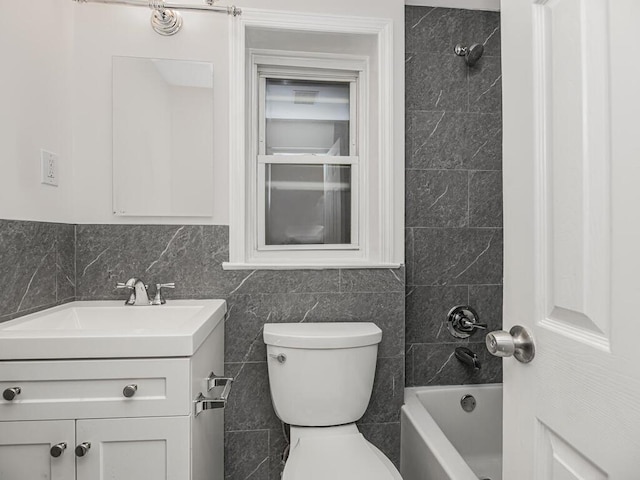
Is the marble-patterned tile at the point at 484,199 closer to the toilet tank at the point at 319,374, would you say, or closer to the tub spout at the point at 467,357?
the tub spout at the point at 467,357

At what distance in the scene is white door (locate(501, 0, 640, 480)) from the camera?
458 mm

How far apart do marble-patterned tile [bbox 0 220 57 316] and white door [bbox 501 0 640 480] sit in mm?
1377

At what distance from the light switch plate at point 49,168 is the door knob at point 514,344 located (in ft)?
4.95

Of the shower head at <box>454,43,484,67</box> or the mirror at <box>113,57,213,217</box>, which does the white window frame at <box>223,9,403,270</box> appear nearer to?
the mirror at <box>113,57,213,217</box>

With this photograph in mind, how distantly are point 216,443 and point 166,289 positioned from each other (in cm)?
63

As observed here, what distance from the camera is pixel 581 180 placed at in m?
0.53

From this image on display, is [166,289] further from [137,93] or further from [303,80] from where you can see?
[303,80]

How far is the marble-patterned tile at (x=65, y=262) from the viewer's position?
144cm

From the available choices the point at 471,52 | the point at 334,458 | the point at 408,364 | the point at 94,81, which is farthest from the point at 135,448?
the point at 471,52

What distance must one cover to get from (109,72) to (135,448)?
140 centimetres

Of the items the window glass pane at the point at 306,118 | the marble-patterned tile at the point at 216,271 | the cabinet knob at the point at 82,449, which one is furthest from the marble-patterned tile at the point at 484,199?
the cabinet knob at the point at 82,449

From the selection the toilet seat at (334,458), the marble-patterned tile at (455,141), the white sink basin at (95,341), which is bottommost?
the toilet seat at (334,458)

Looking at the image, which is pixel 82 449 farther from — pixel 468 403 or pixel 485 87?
pixel 485 87

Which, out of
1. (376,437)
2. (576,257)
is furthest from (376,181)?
(576,257)
